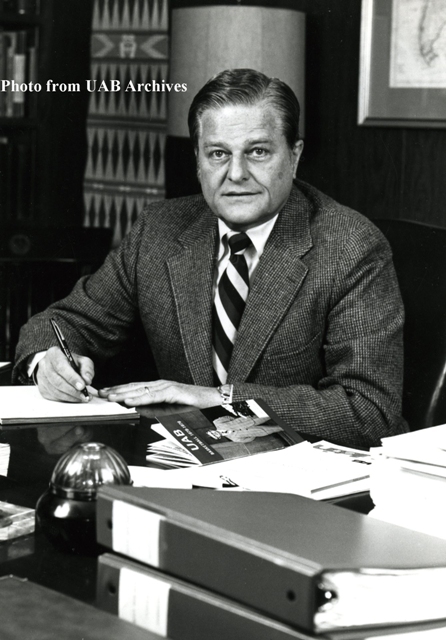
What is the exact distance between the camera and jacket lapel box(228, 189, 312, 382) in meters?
2.15

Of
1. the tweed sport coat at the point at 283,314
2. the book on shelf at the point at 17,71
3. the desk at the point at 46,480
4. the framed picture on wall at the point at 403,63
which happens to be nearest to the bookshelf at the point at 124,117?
the book on shelf at the point at 17,71

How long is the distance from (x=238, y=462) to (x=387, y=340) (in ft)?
2.35

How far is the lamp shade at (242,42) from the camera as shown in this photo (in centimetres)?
318

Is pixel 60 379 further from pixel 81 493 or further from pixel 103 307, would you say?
pixel 81 493

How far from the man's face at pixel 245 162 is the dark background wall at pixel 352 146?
102cm

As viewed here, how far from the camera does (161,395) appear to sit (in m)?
1.88

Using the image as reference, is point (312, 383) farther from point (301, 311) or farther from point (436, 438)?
point (436, 438)

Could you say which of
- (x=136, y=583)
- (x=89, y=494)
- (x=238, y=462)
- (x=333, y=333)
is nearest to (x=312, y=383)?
(x=333, y=333)

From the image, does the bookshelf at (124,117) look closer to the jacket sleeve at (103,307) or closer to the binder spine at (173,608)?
the jacket sleeve at (103,307)

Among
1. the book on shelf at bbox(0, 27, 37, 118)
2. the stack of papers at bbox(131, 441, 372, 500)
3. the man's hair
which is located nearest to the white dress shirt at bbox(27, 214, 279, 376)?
the man's hair

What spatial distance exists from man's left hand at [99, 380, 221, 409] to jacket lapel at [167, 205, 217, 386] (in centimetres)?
29

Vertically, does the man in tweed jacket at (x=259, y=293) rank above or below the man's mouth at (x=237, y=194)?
below

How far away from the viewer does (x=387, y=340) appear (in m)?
2.03

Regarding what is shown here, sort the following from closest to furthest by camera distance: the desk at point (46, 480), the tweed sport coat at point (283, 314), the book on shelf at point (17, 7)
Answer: the desk at point (46, 480), the tweed sport coat at point (283, 314), the book on shelf at point (17, 7)
